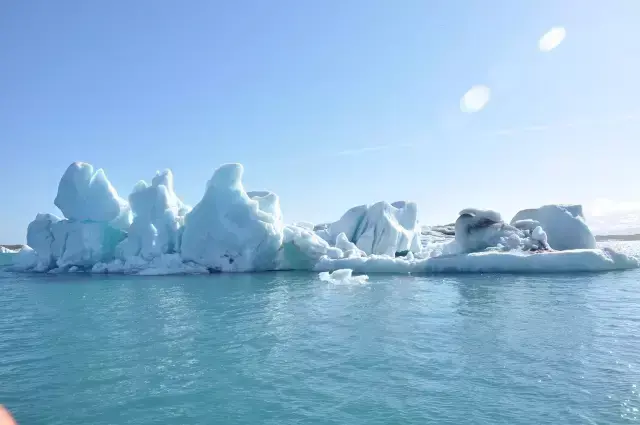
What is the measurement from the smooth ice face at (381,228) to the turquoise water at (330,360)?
1193 cm

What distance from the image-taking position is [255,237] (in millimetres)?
22250

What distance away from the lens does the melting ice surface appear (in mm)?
19812

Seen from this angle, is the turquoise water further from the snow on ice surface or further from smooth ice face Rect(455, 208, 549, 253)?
smooth ice face Rect(455, 208, 549, 253)

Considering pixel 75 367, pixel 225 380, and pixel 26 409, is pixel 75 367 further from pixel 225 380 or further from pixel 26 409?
pixel 225 380

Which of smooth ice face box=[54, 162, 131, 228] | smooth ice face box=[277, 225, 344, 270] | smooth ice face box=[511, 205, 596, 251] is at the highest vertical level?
smooth ice face box=[54, 162, 131, 228]

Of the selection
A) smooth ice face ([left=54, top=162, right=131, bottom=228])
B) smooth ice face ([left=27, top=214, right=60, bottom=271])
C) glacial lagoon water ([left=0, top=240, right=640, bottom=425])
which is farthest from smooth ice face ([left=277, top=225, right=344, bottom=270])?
smooth ice face ([left=27, top=214, right=60, bottom=271])

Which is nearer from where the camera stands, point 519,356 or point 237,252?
point 519,356

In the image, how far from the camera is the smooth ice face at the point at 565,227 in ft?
70.1

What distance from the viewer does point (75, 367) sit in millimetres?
6820

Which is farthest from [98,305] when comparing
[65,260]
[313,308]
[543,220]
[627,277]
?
[543,220]

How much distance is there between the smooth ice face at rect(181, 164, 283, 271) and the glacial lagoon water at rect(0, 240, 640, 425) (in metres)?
9.18

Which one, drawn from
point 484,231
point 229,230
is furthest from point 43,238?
point 484,231

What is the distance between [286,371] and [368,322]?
3.53m

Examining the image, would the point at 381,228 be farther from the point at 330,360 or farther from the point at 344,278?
the point at 330,360
